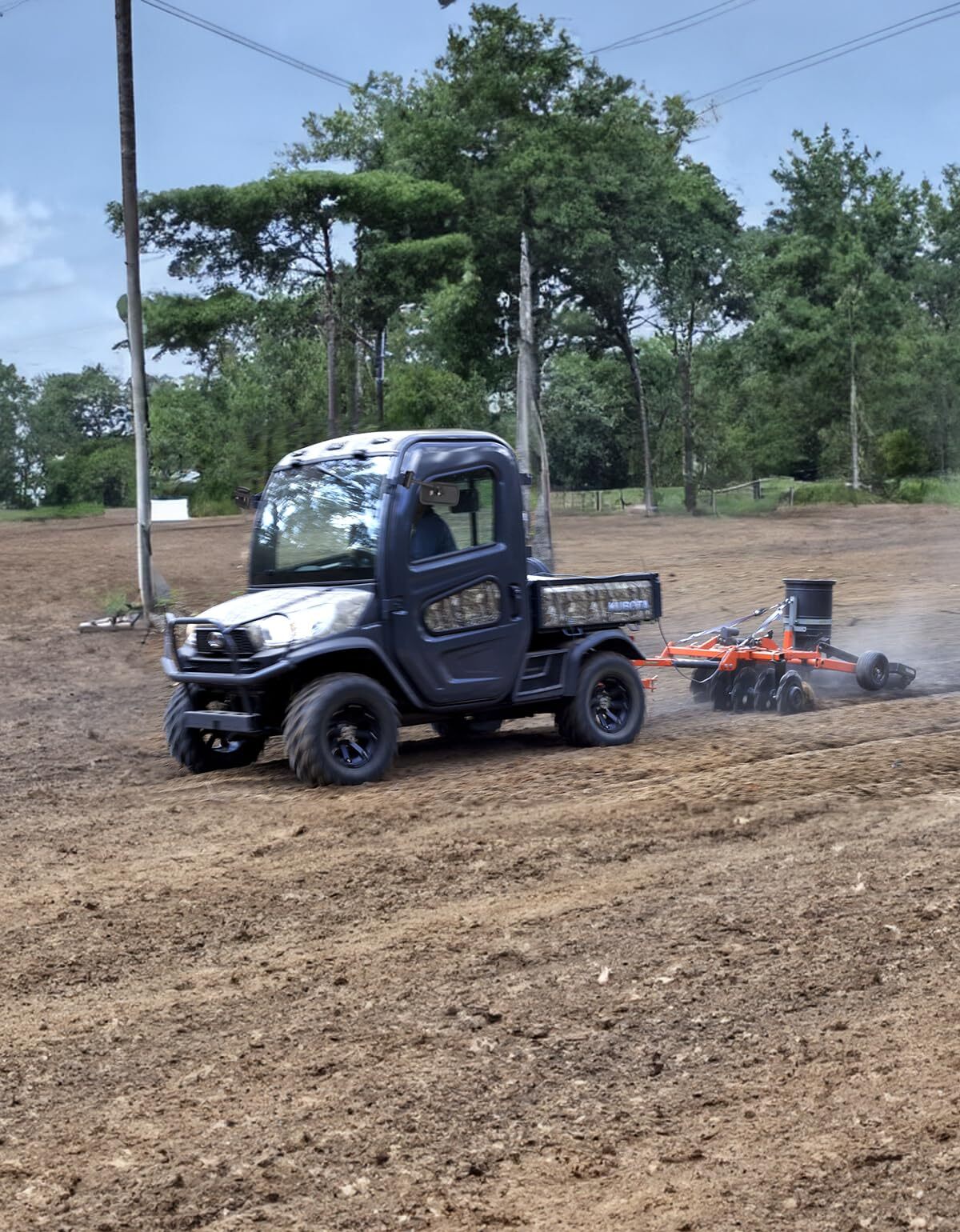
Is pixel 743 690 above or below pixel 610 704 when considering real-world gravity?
below

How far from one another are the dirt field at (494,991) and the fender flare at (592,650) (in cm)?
→ 60

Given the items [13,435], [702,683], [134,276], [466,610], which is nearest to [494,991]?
[466,610]

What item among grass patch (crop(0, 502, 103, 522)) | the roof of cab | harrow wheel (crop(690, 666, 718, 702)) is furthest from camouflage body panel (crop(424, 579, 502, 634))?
grass patch (crop(0, 502, 103, 522))

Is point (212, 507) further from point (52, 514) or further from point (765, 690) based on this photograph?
point (765, 690)

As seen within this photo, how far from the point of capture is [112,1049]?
5305 millimetres

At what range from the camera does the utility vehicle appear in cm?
1012

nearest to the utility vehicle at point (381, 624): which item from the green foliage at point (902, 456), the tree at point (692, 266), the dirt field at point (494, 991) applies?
the dirt field at point (494, 991)

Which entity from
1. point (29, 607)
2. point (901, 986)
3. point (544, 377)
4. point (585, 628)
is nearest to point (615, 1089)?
point (901, 986)

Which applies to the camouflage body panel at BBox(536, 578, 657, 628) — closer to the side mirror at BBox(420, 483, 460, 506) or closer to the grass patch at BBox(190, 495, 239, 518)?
the side mirror at BBox(420, 483, 460, 506)

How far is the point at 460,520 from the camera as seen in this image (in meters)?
10.9

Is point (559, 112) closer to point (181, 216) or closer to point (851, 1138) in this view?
point (181, 216)

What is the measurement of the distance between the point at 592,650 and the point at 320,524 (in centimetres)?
240

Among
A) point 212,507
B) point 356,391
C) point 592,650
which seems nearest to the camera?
point 592,650

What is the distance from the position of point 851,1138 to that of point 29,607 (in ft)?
67.6
